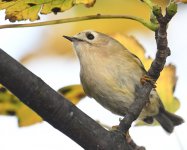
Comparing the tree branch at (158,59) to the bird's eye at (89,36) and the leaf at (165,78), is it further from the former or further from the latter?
the bird's eye at (89,36)

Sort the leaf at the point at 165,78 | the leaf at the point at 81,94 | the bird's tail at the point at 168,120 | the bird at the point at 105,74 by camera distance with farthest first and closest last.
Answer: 1. the bird's tail at the point at 168,120
2. the bird at the point at 105,74
3. the leaf at the point at 165,78
4. the leaf at the point at 81,94

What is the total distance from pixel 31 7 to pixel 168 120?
70.9 inches

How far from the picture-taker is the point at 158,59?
1165 mm

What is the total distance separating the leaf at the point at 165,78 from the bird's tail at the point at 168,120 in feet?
3.61

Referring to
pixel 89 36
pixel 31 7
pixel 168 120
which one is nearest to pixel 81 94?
pixel 31 7

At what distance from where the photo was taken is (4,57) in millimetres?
965

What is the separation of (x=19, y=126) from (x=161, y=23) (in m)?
0.49

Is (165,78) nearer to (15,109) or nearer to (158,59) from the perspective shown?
(158,59)

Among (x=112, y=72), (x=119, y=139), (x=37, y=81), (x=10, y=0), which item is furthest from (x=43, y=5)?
(x=112, y=72)

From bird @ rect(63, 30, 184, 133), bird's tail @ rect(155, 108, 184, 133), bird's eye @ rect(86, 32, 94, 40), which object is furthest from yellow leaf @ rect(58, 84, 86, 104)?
bird's tail @ rect(155, 108, 184, 133)

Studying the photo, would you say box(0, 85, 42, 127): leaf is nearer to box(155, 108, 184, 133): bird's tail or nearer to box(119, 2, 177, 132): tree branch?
box(119, 2, 177, 132): tree branch

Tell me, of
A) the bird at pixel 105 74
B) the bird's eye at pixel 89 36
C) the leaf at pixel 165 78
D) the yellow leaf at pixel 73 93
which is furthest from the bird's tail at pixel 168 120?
the yellow leaf at pixel 73 93

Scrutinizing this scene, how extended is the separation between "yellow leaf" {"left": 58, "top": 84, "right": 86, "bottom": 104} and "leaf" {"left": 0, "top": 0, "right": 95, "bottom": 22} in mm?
248

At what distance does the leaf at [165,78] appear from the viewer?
1.47 meters
